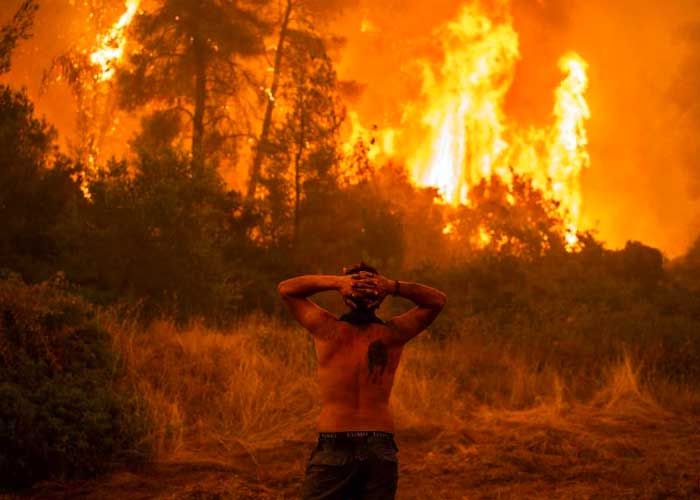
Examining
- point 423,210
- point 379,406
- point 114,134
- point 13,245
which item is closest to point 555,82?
point 423,210

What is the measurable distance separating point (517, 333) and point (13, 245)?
940cm

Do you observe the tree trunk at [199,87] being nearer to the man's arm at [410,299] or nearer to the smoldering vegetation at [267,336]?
the smoldering vegetation at [267,336]

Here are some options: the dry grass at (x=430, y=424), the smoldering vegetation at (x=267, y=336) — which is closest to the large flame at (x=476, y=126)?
the smoldering vegetation at (x=267, y=336)

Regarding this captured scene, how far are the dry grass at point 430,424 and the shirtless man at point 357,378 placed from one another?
8.75ft

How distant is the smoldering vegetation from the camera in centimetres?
690

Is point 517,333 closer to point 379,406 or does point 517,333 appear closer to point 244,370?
point 244,370

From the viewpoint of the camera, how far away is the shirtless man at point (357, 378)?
377 centimetres

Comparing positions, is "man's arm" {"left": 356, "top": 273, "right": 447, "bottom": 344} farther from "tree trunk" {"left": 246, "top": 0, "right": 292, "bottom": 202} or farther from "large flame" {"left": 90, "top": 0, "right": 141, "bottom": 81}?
"large flame" {"left": 90, "top": 0, "right": 141, "bottom": 81}

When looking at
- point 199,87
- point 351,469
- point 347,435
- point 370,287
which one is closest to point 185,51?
point 199,87

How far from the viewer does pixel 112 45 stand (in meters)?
21.9

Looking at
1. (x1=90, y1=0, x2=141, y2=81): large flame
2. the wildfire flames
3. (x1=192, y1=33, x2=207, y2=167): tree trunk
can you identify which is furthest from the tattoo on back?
the wildfire flames

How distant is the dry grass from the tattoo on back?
278 cm

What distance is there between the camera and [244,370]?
966 centimetres

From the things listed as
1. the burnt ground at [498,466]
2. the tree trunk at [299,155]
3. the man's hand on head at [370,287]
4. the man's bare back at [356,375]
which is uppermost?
the tree trunk at [299,155]
